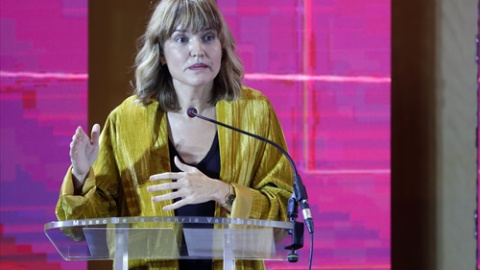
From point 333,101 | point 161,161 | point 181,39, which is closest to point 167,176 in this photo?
point 161,161

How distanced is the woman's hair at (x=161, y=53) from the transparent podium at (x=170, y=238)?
1.92 feet

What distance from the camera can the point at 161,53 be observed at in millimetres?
2506

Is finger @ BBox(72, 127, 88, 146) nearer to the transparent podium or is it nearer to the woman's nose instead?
the transparent podium

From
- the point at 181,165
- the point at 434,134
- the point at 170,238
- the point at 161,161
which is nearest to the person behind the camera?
the point at 170,238

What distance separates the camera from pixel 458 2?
12.2 ft

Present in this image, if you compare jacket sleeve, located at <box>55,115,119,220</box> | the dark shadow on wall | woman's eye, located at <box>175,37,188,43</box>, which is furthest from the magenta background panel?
jacket sleeve, located at <box>55,115,119,220</box>

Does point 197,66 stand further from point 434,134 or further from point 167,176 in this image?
point 434,134

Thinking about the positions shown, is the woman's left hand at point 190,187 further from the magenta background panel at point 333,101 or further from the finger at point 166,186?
the magenta background panel at point 333,101

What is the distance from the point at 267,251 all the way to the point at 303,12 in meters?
1.67

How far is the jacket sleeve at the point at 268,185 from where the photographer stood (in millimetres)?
2213

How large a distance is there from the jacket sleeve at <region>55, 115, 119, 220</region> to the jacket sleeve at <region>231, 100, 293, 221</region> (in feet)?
1.22

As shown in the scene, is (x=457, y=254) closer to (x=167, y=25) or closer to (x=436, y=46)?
(x=436, y=46)

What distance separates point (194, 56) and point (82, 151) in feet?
1.48

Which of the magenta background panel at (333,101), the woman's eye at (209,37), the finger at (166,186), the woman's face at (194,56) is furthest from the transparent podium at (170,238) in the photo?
the magenta background panel at (333,101)
